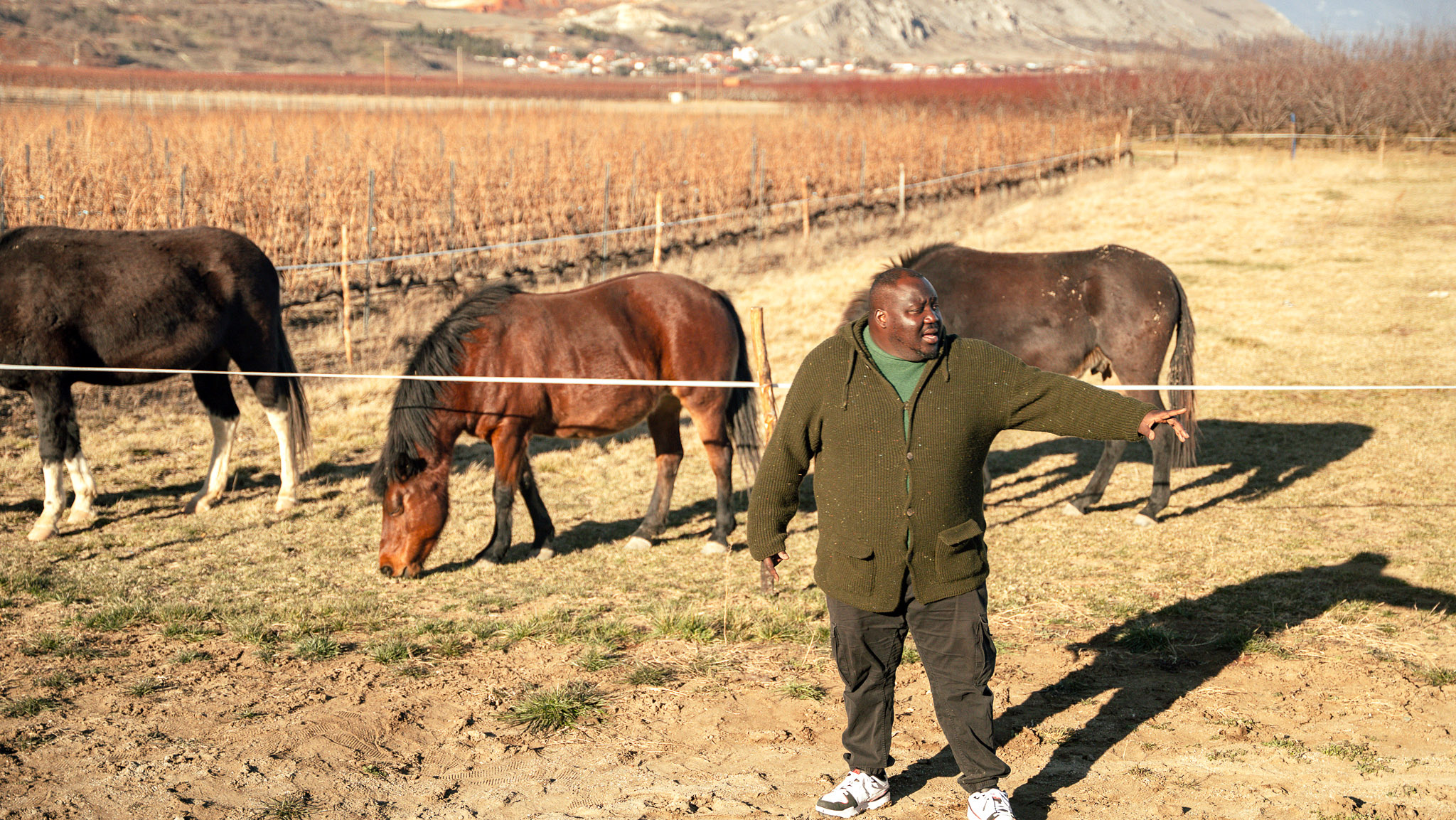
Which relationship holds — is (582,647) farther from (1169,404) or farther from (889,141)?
(889,141)

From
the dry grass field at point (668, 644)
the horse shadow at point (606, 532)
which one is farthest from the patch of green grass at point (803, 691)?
the horse shadow at point (606, 532)

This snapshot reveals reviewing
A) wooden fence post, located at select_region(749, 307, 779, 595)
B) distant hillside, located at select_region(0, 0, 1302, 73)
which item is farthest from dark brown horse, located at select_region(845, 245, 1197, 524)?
distant hillside, located at select_region(0, 0, 1302, 73)

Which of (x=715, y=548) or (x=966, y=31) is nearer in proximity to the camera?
(x=715, y=548)

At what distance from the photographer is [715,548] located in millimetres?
7105

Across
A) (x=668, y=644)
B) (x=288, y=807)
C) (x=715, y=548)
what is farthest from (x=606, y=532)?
(x=288, y=807)

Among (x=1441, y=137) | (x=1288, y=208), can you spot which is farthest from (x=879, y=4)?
(x=1288, y=208)

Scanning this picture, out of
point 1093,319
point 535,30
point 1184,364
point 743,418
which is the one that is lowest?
point 743,418

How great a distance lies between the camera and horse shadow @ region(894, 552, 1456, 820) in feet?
13.8

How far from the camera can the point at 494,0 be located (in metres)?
147

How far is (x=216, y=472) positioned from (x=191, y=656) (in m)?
3.08

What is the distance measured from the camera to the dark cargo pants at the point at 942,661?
3.48m

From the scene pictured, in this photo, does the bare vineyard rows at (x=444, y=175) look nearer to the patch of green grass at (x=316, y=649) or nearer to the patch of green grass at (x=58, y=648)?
the patch of green grass at (x=58, y=648)

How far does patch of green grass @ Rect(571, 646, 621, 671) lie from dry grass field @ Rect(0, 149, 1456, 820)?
0.02 m

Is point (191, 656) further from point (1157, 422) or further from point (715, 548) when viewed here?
point (1157, 422)
